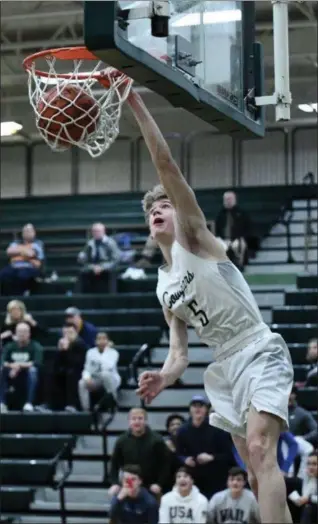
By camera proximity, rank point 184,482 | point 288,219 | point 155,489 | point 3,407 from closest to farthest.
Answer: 1. point 184,482
2. point 155,489
3. point 3,407
4. point 288,219

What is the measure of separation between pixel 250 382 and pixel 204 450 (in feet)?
19.6

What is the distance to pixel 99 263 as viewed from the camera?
15586mm

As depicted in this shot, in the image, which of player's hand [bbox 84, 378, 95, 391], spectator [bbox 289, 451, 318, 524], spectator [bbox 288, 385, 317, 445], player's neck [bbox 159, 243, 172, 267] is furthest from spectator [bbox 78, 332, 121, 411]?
player's neck [bbox 159, 243, 172, 267]

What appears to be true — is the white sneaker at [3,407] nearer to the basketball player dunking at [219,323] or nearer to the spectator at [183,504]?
the spectator at [183,504]

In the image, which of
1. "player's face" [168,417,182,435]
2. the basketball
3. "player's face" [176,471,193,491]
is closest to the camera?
the basketball

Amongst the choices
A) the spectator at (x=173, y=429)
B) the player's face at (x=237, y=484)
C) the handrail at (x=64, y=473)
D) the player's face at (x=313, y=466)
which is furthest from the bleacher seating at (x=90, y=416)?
the player's face at (x=237, y=484)

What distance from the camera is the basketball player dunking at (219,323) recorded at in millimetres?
4891

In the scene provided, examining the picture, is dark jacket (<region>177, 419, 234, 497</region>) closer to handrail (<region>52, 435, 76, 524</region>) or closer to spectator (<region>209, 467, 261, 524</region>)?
spectator (<region>209, 467, 261, 524</region>)

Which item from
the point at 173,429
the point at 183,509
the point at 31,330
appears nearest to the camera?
the point at 183,509

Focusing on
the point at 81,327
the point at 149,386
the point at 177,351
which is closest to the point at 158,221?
the point at 177,351

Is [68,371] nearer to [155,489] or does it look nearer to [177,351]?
[155,489]

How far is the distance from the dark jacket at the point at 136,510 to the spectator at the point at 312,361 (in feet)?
8.32

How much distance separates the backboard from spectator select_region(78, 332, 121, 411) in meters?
7.45

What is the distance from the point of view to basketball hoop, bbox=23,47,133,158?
202 inches
